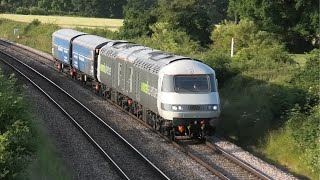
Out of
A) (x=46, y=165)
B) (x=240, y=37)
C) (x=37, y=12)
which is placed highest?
(x=240, y=37)

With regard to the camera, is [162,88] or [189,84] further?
[162,88]

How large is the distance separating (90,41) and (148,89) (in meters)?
11.4

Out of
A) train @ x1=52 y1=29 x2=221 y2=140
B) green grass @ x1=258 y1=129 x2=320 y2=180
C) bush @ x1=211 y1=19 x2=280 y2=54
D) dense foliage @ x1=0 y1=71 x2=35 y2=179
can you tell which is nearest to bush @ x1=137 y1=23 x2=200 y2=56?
bush @ x1=211 y1=19 x2=280 y2=54

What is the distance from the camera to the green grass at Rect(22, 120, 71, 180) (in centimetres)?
1452

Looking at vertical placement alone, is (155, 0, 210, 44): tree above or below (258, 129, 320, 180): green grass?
above

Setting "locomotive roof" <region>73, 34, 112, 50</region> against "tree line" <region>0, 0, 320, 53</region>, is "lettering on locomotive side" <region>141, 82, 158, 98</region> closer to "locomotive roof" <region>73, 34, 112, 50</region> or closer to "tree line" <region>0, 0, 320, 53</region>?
"locomotive roof" <region>73, 34, 112, 50</region>

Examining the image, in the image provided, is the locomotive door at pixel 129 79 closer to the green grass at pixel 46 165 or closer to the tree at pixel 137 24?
the green grass at pixel 46 165

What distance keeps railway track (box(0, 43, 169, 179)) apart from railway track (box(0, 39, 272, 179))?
5.30ft

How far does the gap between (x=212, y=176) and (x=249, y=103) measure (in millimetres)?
7235

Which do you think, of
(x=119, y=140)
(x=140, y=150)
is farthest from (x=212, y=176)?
(x=119, y=140)

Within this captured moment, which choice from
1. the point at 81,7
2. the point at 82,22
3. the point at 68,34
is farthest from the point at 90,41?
the point at 81,7

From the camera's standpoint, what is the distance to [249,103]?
22469 millimetres

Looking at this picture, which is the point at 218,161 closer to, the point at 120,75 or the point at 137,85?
the point at 137,85

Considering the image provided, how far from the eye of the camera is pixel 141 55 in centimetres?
2275
